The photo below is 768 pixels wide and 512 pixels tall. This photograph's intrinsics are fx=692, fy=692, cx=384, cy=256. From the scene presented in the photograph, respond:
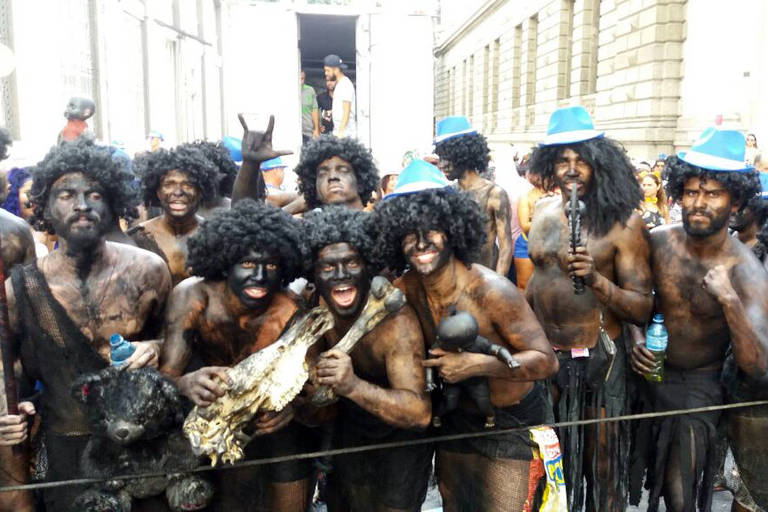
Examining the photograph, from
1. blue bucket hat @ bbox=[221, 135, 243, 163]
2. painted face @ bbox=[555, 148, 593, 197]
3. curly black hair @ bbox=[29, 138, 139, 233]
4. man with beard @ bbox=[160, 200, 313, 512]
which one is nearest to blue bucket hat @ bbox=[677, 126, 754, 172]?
painted face @ bbox=[555, 148, 593, 197]

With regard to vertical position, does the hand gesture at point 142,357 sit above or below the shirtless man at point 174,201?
below

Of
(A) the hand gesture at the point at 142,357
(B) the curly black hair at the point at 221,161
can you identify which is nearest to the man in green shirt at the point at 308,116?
(B) the curly black hair at the point at 221,161

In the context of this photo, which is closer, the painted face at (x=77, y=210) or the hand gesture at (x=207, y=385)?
the hand gesture at (x=207, y=385)

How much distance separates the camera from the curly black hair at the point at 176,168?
14.3 ft

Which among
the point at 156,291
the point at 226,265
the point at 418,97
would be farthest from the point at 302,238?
the point at 418,97

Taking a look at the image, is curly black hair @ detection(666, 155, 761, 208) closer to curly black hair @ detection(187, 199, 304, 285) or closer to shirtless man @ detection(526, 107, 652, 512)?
shirtless man @ detection(526, 107, 652, 512)

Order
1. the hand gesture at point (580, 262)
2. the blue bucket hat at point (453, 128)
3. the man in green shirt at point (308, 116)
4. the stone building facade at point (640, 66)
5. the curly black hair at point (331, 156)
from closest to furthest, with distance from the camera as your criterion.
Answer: the hand gesture at point (580, 262)
the curly black hair at point (331, 156)
the blue bucket hat at point (453, 128)
the stone building facade at point (640, 66)
the man in green shirt at point (308, 116)

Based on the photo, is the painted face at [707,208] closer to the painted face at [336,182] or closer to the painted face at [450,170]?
the painted face at [336,182]

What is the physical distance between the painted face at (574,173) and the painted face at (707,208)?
563 millimetres

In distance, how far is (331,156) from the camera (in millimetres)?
4871

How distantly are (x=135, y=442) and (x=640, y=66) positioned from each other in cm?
1747

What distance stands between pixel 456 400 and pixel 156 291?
1.45 meters

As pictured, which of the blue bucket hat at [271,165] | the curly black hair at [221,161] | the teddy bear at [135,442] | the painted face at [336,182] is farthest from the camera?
the blue bucket hat at [271,165]

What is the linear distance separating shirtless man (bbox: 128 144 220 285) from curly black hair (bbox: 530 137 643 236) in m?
2.24
